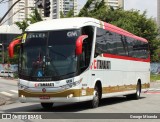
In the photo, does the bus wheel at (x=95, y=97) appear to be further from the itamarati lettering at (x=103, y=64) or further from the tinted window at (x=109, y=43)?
the tinted window at (x=109, y=43)

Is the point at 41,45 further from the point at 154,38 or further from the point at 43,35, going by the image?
the point at 154,38

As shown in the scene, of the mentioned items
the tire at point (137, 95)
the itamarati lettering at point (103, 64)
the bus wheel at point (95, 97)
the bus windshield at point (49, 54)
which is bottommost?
the tire at point (137, 95)

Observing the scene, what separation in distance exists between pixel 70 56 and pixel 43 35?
1.46m

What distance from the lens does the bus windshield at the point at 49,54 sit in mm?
15859

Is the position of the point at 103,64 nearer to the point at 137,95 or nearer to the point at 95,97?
the point at 95,97

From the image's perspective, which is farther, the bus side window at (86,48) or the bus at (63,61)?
the bus side window at (86,48)

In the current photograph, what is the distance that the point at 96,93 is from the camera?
17.8 m

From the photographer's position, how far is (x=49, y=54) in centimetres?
1609

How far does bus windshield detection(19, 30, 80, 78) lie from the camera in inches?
624

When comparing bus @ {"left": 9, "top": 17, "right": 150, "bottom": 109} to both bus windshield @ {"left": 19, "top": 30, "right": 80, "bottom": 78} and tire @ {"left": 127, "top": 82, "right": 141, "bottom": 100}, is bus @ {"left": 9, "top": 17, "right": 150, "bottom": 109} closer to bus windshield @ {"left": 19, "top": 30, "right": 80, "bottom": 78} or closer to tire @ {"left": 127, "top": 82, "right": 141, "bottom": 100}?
bus windshield @ {"left": 19, "top": 30, "right": 80, "bottom": 78}

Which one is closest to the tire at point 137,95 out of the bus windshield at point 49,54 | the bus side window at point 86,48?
the bus side window at point 86,48

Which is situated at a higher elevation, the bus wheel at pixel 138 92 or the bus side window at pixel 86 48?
the bus side window at pixel 86 48

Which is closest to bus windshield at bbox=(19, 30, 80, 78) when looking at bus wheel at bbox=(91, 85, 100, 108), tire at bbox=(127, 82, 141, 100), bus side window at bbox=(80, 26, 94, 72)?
bus side window at bbox=(80, 26, 94, 72)

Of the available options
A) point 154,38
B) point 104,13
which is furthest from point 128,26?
point 154,38
